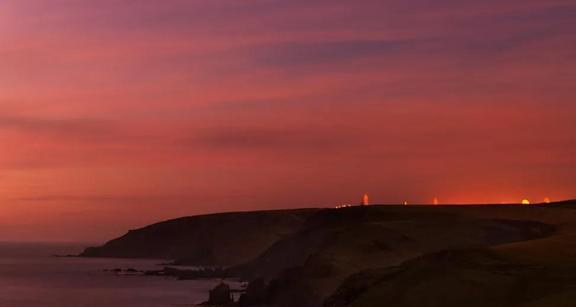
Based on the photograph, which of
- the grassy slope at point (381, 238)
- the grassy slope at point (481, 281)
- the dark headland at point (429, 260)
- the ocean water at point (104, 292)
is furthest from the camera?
the ocean water at point (104, 292)

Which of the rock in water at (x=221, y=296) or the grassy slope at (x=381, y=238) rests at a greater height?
the grassy slope at (x=381, y=238)

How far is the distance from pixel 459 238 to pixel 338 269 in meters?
32.3

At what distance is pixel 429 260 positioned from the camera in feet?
209

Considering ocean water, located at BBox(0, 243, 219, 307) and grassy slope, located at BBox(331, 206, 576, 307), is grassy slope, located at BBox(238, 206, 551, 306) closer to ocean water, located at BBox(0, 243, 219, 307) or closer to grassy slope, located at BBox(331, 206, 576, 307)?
ocean water, located at BBox(0, 243, 219, 307)

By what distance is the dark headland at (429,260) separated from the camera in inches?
2237

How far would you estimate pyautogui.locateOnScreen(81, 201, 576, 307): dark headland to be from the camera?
2237 inches

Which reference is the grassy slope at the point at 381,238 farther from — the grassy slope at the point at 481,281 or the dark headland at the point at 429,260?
the grassy slope at the point at 481,281

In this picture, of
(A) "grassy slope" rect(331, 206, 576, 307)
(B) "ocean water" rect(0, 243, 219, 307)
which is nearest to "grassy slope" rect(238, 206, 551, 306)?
(B) "ocean water" rect(0, 243, 219, 307)

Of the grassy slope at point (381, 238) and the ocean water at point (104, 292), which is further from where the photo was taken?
the ocean water at point (104, 292)

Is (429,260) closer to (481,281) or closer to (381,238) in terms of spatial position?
(481,281)

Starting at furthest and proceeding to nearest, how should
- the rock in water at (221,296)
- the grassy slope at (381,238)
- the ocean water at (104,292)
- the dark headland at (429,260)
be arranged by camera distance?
the ocean water at (104,292), the rock in water at (221,296), the grassy slope at (381,238), the dark headland at (429,260)

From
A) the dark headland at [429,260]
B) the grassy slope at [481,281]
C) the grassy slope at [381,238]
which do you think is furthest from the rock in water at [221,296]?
the grassy slope at [481,281]

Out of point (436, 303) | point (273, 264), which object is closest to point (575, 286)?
point (436, 303)

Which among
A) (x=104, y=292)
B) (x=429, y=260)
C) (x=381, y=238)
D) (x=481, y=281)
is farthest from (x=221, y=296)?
(x=481, y=281)
